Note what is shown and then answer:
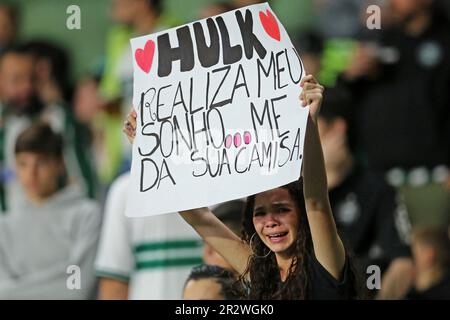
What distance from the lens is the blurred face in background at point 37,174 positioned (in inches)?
198

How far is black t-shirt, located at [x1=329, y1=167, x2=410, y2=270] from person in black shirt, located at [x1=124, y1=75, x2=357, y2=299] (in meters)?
0.12

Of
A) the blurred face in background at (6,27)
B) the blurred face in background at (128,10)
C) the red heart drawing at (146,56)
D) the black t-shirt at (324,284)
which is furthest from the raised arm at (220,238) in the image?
the blurred face in background at (6,27)

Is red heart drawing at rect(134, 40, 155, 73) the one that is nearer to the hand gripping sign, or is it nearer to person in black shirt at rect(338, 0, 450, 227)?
the hand gripping sign

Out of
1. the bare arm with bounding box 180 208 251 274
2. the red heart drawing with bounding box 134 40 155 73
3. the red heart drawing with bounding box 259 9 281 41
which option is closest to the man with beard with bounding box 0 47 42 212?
the red heart drawing with bounding box 134 40 155 73

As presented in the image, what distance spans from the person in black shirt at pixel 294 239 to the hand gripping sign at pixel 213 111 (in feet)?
0.21

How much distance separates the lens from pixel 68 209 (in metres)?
5.02

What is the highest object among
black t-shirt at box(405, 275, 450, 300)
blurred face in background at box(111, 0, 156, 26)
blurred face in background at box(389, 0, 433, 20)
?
blurred face in background at box(111, 0, 156, 26)

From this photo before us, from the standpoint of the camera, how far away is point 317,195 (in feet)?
15.1

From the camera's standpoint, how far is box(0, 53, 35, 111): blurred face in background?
5.08 m

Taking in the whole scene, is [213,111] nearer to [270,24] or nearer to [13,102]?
[270,24]

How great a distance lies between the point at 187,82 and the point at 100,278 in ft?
2.23

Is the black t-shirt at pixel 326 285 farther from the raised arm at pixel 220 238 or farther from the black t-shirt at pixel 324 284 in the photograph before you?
the raised arm at pixel 220 238

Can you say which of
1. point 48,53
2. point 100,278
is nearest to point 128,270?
point 100,278
